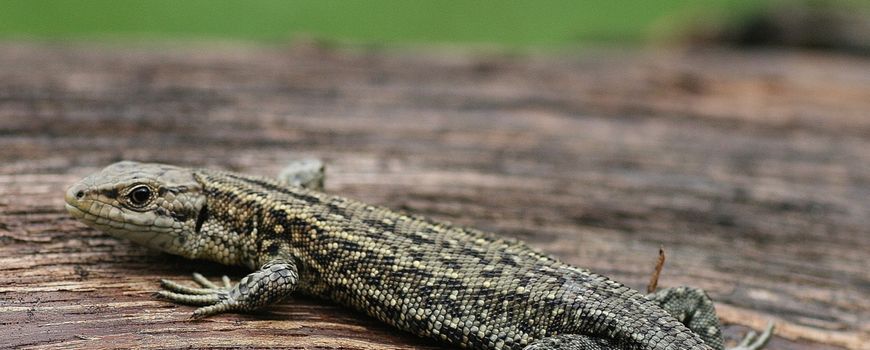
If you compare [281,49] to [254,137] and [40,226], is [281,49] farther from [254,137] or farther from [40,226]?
[40,226]

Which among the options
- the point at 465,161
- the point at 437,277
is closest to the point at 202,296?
the point at 437,277

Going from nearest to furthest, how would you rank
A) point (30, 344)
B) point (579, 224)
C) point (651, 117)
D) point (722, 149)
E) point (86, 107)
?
point (30, 344), point (579, 224), point (86, 107), point (722, 149), point (651, 117)

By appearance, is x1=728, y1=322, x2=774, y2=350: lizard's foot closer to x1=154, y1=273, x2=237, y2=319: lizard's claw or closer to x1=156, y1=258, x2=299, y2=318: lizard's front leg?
x1=156, y1=258, x2=299, y2=318: lizard's front leg

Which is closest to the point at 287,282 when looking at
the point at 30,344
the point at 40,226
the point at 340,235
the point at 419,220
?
the point at 340,235

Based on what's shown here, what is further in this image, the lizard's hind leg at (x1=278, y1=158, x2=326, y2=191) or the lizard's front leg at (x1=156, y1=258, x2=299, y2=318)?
the lizard's hind leg at (x1=278, y1=158, x2=326, y2=191)

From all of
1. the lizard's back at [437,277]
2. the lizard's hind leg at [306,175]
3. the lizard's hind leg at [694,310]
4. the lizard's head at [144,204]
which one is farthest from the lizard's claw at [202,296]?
the lizard's hind leg at [694,310]

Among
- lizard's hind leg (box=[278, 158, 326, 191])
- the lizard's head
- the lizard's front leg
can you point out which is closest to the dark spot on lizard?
the lizard's head
